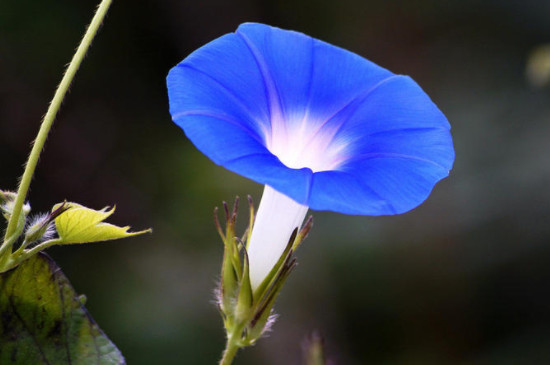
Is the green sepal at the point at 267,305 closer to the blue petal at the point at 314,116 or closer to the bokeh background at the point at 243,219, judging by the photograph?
the blue petal at the point at 314,116

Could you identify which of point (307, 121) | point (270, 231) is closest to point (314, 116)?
point (307, 121)

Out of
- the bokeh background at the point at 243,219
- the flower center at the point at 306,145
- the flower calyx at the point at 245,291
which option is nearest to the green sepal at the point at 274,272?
the flower calyx at the point at 245,291

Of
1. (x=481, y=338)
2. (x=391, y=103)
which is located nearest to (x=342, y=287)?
(x=481, y=338)

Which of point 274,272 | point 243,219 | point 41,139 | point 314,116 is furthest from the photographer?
point 243,219

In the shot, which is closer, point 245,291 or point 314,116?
point 245,291

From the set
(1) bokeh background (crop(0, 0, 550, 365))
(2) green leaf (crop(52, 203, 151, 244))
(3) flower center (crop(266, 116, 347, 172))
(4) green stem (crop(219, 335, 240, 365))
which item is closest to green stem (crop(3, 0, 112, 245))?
(2) green leaf (crop(52, 203, 151, 244))

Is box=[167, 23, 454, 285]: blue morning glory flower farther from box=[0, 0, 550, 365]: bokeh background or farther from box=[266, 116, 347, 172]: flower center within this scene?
box=[0, 0, 550, 365]: bokeh background

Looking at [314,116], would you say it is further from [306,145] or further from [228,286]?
[228,286]

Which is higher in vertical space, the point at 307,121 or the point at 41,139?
the point at 307,121
